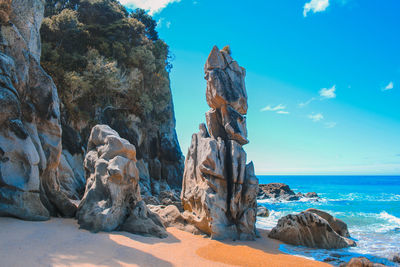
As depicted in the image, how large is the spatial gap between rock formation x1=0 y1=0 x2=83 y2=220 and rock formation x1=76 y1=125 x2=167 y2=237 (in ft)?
4.26

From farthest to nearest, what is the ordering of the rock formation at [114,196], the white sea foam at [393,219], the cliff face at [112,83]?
1. the cliff face at [112,83]
2. the white sea foam at [393,219]
3. the rock formation at [114,196]

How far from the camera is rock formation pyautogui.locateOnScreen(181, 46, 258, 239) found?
33.0 feet

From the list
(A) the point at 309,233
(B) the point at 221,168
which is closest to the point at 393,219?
(A) the point at 309,233

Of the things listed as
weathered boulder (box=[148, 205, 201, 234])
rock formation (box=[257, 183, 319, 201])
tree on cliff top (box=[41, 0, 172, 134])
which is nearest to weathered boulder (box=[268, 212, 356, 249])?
weathered boulder (box=[148, 205, 201, 234])

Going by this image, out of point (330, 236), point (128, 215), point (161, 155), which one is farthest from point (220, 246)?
point (161, 155)

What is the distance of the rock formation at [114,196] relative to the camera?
303 inches

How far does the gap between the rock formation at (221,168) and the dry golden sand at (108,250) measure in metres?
1.30

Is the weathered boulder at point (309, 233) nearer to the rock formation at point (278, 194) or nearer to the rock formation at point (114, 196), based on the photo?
the rock formation at point (114, 196)

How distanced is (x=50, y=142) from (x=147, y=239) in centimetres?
526

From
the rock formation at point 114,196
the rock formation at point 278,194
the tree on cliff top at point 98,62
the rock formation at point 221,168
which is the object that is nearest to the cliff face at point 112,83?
the tree on cliff top at point 98,62

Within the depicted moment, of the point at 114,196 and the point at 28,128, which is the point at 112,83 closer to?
the point at 28,128

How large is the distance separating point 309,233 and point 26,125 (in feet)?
36.5

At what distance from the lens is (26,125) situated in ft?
27.9

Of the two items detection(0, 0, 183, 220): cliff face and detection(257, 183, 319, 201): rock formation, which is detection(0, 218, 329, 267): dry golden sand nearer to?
detection(0, 0, 183, 220): cliff face
